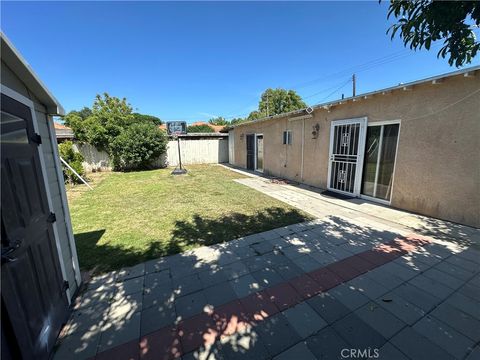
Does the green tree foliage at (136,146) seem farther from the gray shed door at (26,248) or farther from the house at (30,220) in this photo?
the gray shed door at (26,248)

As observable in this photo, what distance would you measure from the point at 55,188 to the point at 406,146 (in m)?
6.33

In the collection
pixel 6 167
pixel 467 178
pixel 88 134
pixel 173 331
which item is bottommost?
pixel 173 331

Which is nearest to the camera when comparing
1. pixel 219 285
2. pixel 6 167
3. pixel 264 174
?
pixel 6 167

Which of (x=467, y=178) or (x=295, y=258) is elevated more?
(x=467, y=178)

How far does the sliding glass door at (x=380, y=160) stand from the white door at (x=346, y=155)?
0.16m

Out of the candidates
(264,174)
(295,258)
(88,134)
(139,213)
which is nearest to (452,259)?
(295,258)

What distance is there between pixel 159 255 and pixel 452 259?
4.21 metres

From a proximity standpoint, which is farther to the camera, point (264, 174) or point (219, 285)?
point (264, 174)

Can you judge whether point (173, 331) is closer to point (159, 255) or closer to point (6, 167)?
point (159, 255)

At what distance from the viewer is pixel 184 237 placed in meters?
3.73

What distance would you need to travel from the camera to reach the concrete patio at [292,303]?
172 centimetres

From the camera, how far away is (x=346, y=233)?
3812 millimetres

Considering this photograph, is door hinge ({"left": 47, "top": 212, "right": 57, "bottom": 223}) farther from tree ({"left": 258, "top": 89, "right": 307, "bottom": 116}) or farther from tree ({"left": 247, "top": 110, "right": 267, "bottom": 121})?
tree ({"left": 247, "top": 110, "right": 267, "bottom": 121})

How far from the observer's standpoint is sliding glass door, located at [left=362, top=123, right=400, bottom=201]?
5.10m
